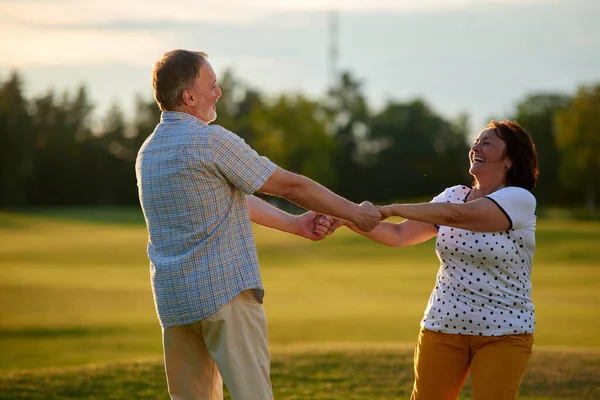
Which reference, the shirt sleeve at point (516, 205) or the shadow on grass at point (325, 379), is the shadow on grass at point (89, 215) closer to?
the shadow on grass at point (325, 379)

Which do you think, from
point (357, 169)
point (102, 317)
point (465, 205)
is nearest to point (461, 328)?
point (465, 205)

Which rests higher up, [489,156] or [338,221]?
[489,156]

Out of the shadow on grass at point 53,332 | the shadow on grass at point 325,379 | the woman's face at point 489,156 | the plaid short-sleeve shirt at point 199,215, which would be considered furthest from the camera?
the shadow on grass at point 53,332

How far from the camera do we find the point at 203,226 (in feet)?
13.4

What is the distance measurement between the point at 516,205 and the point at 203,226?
5.12 ft

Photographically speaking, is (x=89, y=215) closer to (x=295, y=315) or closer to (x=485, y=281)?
(x=295, y=315)

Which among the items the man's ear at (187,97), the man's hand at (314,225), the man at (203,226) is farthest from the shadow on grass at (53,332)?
the man's ear at (187,97)

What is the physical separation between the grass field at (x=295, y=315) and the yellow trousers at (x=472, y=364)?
305 cm

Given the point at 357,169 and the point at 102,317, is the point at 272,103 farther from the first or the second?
the point at 102,317

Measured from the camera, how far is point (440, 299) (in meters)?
4.78

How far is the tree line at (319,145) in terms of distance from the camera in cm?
6331

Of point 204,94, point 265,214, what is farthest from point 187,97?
point 265,214

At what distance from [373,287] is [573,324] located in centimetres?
752

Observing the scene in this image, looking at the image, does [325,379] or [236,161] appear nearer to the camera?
[236,161]
